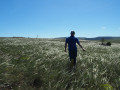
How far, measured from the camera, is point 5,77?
198 inches

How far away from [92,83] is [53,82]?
6.39ft

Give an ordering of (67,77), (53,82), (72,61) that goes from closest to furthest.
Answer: (53,82) < (67,77) < (72,61)

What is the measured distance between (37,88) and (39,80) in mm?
658

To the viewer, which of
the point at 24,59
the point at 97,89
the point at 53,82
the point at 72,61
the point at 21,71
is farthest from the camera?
the point at 24,59

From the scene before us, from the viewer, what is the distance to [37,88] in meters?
4.43

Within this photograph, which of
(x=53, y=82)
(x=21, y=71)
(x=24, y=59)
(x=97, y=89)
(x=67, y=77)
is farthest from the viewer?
(x=24, y=59)

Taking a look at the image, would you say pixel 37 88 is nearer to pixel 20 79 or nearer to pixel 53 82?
pixel 53 82

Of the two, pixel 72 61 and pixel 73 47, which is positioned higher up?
pixel 73 47

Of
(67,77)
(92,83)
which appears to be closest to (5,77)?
(67,77)

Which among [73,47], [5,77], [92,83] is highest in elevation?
[73,47]

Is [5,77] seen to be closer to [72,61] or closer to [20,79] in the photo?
[20,79]

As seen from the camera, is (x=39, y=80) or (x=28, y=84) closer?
(x=28, y=84)

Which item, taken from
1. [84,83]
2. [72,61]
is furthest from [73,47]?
[84,83]

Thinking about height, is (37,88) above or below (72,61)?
below
